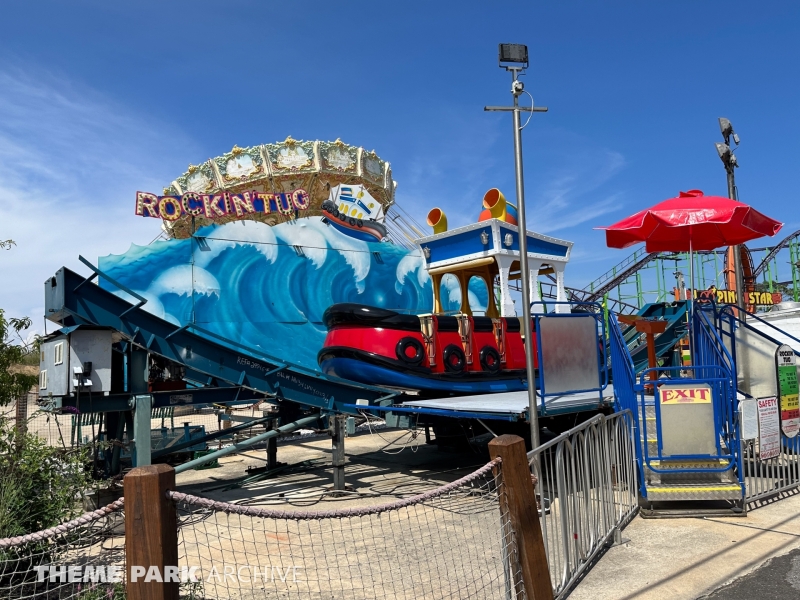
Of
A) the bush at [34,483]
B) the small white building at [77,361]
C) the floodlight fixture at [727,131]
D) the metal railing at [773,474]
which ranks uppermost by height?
the floodlight fixture at [727,131]

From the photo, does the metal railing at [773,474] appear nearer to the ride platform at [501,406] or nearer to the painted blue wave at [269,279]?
the ride platform at [501,406]

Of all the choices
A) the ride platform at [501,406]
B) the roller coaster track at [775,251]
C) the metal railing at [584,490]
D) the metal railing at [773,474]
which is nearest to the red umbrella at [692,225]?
the ride platform at [501,406]

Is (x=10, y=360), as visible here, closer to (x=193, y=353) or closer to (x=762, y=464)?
(x=193, y=353)

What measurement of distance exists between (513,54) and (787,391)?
5447mm

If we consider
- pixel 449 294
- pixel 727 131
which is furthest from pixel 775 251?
pixel 727 131

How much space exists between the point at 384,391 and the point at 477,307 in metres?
16.0

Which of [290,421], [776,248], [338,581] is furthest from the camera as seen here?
[776,248]

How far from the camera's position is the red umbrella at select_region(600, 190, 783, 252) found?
8.77m

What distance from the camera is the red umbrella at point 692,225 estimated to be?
28.8 feet

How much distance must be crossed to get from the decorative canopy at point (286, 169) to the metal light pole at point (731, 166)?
62.5ft

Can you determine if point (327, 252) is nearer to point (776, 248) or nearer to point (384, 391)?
point (384, 391)

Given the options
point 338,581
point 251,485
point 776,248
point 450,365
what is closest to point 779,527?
point 338,581

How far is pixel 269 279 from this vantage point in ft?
67.9

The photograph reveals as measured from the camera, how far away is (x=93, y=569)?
175 inches
